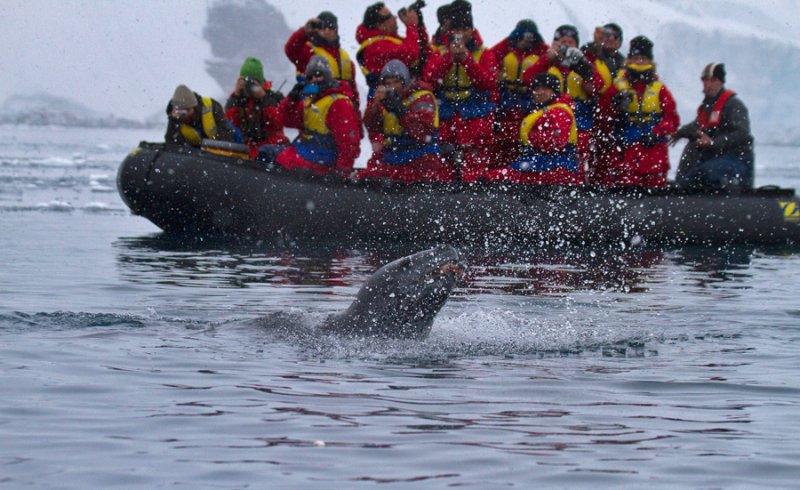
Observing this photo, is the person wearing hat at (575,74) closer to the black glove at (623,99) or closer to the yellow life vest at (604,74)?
the yellow life vest at (604,74)

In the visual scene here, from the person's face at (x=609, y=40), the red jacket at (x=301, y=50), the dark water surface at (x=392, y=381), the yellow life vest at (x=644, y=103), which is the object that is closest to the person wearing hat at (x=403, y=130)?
the red jacket at (x=301, y=50)

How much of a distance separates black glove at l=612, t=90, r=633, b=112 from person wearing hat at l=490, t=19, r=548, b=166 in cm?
89

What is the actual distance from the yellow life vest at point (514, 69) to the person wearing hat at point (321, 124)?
160 centimetres

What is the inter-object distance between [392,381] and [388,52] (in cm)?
775

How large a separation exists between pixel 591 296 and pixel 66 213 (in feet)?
33.4

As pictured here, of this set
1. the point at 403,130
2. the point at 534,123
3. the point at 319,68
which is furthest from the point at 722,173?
the point at 319,68

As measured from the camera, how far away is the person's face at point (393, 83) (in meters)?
13.3

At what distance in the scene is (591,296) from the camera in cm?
1045

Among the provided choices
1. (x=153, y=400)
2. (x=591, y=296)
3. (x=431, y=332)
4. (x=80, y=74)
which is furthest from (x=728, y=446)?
(x=80, y=74)

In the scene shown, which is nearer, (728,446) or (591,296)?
(728,446)

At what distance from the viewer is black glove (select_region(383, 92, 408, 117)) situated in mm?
13328

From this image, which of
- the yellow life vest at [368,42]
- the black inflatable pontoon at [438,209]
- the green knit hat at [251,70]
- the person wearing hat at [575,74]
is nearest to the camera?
the person wearing hat at [575,74]

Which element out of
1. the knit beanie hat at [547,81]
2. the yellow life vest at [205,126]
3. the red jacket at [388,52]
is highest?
the red jacket at [388,52]

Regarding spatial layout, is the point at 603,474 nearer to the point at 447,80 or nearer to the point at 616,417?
the point at 616,417
